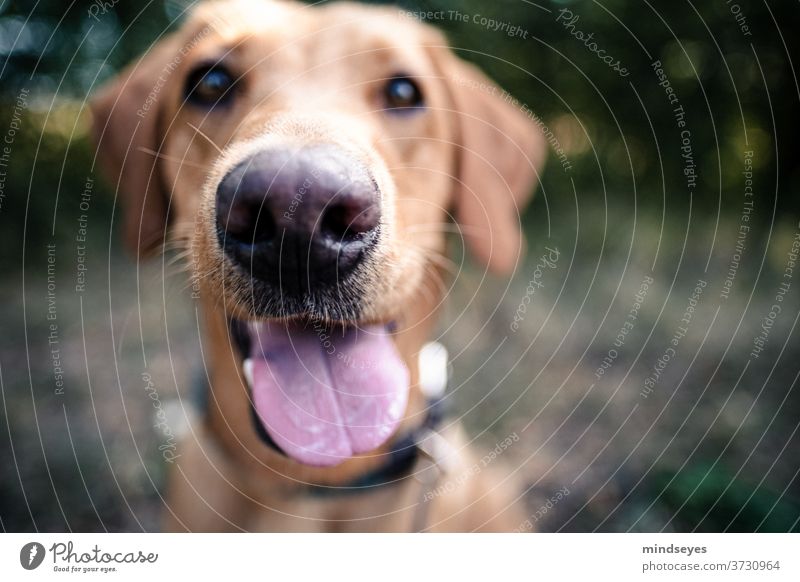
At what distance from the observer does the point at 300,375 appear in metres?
1.70

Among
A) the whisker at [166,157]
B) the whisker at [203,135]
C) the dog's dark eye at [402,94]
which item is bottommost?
the whisker at [166,157]

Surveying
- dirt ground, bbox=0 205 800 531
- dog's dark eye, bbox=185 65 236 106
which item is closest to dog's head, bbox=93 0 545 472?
dog's dark eye, bbox=185 65 236 106

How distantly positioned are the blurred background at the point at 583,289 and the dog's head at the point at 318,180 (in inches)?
11.3

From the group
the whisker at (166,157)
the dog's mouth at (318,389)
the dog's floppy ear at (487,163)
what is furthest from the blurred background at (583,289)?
the dog's mouth at (318,389)

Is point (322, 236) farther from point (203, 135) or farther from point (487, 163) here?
point (487, 163)

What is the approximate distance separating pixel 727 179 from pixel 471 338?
→ 1.81 metres

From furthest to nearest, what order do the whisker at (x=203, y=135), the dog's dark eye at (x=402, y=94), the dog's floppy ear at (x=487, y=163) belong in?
the dog's floppy ear at (x=487, y=163) → the dog's dark eye at (x=402, y=94) → the whisker at (x=203, y=135)

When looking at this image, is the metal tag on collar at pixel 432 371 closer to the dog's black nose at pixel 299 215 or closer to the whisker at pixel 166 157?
the dog's black nose at pixel 299 215

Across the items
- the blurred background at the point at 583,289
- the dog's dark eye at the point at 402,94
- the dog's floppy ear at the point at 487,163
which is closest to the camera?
the dog's dark eye at the point at 402,94

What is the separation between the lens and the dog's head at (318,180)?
1478 millimetres

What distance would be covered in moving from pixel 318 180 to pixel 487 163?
942mm

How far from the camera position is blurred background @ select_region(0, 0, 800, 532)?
222 centimetres
